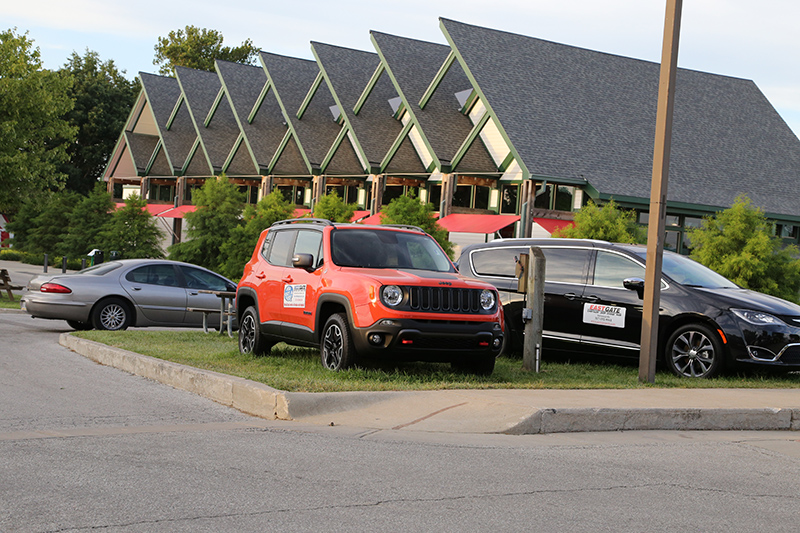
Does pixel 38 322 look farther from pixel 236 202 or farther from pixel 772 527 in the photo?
pixel 236 202

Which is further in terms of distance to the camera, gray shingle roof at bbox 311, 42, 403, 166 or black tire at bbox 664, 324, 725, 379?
gray shingle roof at bbox 311, 42, 403, 166

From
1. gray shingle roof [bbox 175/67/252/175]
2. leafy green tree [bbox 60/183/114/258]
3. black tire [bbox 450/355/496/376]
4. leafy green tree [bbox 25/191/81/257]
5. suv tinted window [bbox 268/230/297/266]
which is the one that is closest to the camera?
black tire [bbox 450/355/496/376]

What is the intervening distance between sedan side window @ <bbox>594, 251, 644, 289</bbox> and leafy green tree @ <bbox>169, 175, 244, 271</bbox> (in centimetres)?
2445

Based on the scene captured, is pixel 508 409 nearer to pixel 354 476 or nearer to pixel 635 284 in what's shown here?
pixel 354 476

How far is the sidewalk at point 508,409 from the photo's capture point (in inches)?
327

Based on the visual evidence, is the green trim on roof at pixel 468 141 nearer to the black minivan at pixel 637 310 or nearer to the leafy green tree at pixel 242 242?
the leafy green tree at pixel 242 242

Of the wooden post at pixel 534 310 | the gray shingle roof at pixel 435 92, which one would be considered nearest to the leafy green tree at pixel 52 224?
the gray shingle roof at pixel 435 92

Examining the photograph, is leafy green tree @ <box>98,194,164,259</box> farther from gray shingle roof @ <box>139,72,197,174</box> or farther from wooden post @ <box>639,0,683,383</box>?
wooden post @ <box>639,0,683,383</box>

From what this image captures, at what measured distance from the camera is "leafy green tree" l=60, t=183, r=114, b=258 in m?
44.8

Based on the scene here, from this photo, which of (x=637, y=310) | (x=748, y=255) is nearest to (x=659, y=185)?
(x=637, y=310)

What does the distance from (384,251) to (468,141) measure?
939 inches

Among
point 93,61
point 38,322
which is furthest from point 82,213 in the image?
point 93,61

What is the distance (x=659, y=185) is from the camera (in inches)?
433

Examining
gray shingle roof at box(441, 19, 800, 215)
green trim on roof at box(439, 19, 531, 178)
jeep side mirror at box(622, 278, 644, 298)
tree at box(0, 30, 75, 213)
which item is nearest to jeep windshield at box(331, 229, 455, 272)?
jeep side mirror at box(622, 278, 644, 298)
